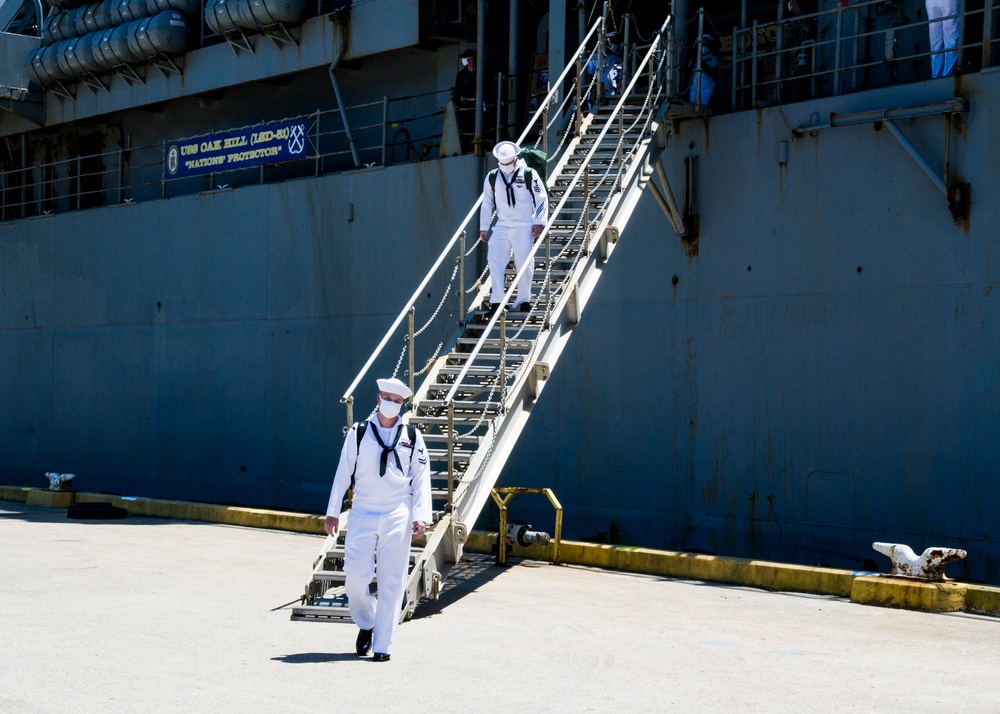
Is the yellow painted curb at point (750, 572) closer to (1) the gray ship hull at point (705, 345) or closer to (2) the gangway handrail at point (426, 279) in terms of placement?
(1) the gray ship hull at point (705, 345)

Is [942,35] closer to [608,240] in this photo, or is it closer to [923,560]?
[608,240]

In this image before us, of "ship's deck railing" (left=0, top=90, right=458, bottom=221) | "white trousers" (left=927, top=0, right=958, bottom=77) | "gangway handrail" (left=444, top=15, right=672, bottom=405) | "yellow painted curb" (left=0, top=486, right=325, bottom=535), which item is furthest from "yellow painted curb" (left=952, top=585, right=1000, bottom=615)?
"ship's deck railing" (left=0, top=90, right=458, bottom=221)

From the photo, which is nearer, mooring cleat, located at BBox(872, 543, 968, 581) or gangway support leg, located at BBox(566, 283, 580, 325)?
mooring cleat, located at BBox(872, 543, 968, 581)

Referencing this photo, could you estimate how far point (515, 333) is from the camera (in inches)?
487

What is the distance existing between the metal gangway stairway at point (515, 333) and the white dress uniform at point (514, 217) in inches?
5.4

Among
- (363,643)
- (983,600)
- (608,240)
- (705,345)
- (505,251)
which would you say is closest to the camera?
(363,643)

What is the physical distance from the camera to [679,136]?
1427 cm

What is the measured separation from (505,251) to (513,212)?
37 centimetres

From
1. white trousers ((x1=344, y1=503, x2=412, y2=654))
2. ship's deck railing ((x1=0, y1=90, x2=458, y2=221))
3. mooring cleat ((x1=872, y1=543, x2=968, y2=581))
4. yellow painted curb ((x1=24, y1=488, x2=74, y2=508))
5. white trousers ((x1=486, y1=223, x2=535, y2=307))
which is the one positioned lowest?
yellow painted curb ((x1=24, y1=488, x2=74, y2=508))

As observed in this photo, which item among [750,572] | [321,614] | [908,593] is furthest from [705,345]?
[321,614]

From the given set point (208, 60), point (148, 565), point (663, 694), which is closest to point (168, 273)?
point (208, 60)

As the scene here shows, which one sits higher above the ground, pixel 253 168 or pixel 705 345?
pixel 253 168

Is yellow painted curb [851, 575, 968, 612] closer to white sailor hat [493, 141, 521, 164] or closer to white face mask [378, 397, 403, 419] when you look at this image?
white face mask [378, 397, 403, 419]

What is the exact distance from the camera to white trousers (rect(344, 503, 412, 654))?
7719mm
